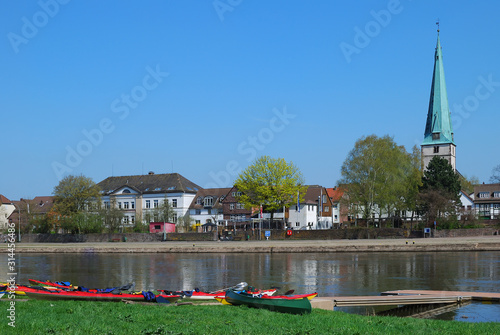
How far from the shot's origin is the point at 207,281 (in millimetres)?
39469

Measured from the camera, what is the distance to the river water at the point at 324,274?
110 feet

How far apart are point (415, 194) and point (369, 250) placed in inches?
1289

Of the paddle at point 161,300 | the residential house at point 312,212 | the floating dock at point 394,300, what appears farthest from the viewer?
the residential house at point 312,212

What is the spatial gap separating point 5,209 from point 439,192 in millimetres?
111330

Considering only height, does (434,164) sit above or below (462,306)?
above

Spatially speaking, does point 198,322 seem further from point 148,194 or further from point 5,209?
point 5,209

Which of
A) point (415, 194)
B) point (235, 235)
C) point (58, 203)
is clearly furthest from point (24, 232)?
point (415, 194)

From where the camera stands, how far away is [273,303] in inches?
811

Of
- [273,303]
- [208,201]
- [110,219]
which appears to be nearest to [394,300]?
[273,303]

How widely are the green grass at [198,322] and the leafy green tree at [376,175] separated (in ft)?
241

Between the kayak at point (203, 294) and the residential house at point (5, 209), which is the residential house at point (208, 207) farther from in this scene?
the kayak at point (203, 294)

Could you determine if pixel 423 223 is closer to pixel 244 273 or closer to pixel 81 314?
pixel 244 273

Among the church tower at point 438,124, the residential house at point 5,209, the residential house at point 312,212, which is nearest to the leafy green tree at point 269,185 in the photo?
the residential house at point 312,212

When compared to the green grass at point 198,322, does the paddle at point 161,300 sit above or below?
below
